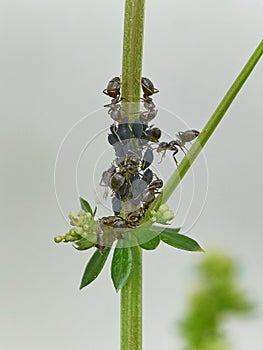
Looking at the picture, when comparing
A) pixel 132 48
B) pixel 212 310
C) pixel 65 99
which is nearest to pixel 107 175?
pixel 132 48

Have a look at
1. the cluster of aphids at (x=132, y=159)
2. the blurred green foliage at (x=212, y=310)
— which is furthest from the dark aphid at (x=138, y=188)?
the blurred green foliage at (x=212, y=310)

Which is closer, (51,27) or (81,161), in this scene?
(81,161)

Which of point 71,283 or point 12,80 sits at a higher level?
point 12,80

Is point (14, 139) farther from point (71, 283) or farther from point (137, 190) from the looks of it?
point (137, 190)

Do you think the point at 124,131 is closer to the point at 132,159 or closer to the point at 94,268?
Result: the point at 132,159

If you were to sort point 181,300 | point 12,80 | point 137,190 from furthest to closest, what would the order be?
1. point 181,300
2. point 12,80
3. point 137,190

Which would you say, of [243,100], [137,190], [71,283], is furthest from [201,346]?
[243,100]

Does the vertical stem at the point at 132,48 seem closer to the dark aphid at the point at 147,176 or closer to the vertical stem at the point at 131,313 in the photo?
the dark aphid at the point at 147,176
